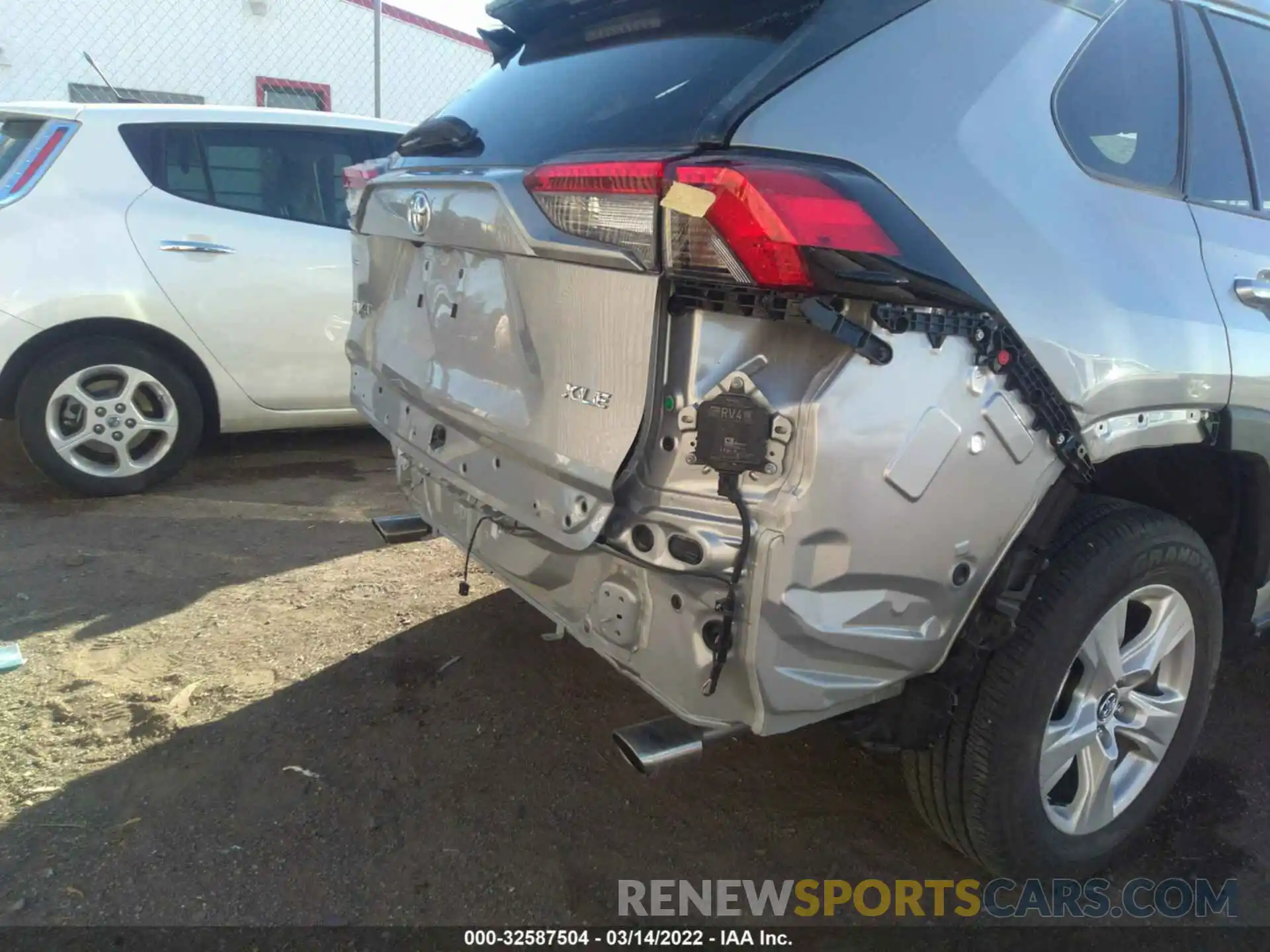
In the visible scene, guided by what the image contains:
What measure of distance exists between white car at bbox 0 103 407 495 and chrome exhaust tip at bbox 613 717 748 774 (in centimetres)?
344

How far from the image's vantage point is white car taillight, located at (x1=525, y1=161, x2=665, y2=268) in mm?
1723

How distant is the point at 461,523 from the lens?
101 inches

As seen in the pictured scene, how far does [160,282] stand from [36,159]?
711mm

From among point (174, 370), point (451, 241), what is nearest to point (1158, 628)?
point (451, 241)

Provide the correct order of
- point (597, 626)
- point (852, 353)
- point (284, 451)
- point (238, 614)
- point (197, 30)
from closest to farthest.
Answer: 1. point (852, 353)
2. point (597, 626)
3. point (238, 614)
4. point (284, 451)
5. point (197, 30)

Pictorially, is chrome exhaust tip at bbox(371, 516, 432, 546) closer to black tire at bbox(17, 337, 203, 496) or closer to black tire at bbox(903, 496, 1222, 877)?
black tire at bbox(903, 496, 1222, 877)

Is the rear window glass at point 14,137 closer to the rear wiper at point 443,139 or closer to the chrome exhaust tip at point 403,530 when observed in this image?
the rear wiper at point 443,139

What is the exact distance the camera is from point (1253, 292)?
2.37m

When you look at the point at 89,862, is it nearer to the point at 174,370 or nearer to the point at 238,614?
the point at 238,614

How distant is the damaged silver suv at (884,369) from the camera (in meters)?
1.67

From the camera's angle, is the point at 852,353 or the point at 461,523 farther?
the point at 461,523

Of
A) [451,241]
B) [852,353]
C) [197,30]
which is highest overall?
[197,30]

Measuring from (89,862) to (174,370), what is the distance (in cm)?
285

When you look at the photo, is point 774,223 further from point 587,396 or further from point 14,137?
point 14,137
